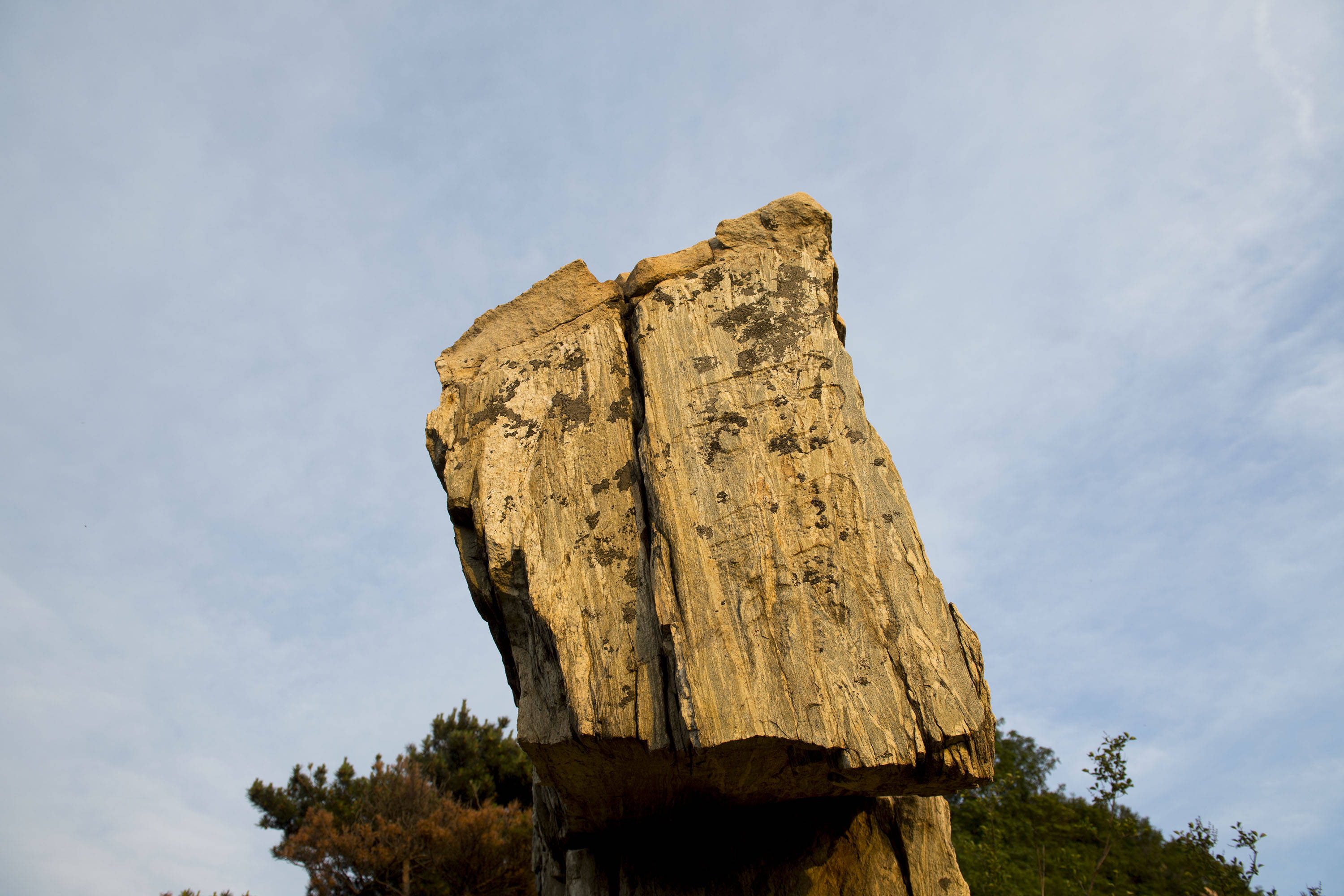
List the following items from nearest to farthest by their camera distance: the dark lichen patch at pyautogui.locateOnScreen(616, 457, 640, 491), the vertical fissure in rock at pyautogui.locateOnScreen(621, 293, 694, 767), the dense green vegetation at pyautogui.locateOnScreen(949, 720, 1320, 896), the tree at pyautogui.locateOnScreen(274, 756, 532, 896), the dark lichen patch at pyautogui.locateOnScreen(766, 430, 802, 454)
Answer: the vertical fissure in rock at pyautogui.locateOnScreen(621, 293, 694, 767), the dark lichen patch at pyautogui.locateOnScreen(766, 430, 802, 454), the dark lichen patch at pyautogui.locateOnScreen(616, 457, 640, 491), the dense green vegetation at pyautogui.locateOnScreen(949, 720, 1320, 896), the tree at pyautogui.locateOnScreen(274, 756, 532, 896)

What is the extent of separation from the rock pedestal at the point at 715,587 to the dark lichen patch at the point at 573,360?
0.04 feet

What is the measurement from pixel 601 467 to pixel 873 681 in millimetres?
2067

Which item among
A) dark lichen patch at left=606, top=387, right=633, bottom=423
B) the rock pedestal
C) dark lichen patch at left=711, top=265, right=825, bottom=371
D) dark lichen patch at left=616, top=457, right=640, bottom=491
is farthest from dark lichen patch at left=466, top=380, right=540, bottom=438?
dark lichen patch at left=711, top=265, right=825, bottom=371

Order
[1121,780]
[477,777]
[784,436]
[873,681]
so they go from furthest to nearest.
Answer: [477,777] < [1121,780] < [784,436] < [873,681]

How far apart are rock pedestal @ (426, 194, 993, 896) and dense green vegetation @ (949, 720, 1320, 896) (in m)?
5.62

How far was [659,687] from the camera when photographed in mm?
4273

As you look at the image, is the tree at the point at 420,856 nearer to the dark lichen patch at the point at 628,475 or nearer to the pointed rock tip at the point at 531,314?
the pointed rock tip at the point at 531,314

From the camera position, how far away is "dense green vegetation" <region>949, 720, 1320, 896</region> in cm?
1046

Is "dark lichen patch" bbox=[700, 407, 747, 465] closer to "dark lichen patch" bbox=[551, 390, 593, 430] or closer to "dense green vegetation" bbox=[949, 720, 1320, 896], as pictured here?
"dark lichen patch" bbox=[551, 390, 593, 430]

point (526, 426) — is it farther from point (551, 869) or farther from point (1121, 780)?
point (1121, 780)

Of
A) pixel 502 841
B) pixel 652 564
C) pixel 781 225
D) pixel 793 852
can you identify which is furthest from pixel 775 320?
pixel 502 841

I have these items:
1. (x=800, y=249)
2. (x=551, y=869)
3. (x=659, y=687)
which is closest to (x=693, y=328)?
(x=800, y=249)

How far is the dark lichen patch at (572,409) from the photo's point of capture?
17.5ft

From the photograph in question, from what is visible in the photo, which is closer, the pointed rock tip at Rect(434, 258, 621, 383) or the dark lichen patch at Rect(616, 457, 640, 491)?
the dark lichen patch at Rect(616, 457, 640, 491)
